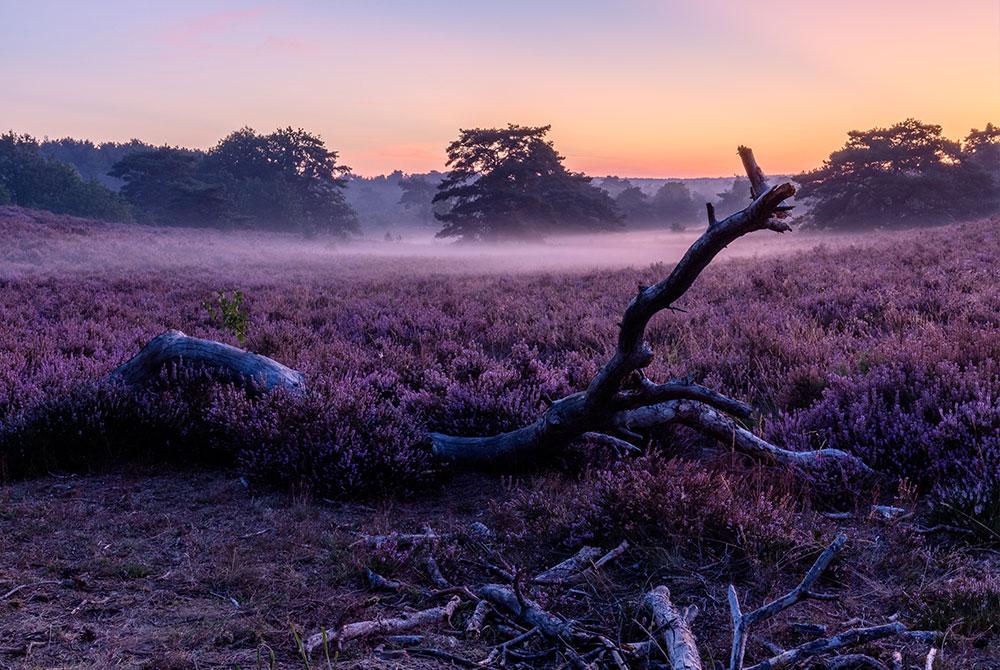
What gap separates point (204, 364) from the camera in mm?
6109

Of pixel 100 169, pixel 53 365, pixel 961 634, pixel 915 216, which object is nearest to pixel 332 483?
pixel 961 634

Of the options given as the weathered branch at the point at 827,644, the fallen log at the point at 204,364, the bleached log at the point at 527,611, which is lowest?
the bleached log at the point at 527,611

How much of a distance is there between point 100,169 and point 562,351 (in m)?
114

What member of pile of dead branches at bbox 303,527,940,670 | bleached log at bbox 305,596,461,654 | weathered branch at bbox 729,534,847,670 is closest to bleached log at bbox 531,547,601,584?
pile of dead branches at bbox 303,527,940,670

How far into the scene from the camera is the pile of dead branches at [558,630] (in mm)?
2312

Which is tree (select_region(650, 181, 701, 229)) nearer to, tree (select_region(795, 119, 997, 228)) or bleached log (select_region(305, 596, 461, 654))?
Answer: tree (select_region(795, 119, 997, 228))

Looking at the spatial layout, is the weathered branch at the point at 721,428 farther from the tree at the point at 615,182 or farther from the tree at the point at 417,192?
the tree at the point at 615,182

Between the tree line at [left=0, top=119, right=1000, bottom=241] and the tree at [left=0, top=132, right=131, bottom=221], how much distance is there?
8 centimetres

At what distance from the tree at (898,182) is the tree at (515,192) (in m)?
15.6

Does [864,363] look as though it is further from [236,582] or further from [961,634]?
[236,582]

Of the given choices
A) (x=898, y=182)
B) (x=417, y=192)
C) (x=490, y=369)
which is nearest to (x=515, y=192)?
(x=898, y=182)

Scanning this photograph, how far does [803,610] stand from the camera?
279 centimetres

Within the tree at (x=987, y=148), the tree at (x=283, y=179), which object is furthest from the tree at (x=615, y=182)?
the tree at (x=987, y=148)

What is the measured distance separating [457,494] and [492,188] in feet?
172
